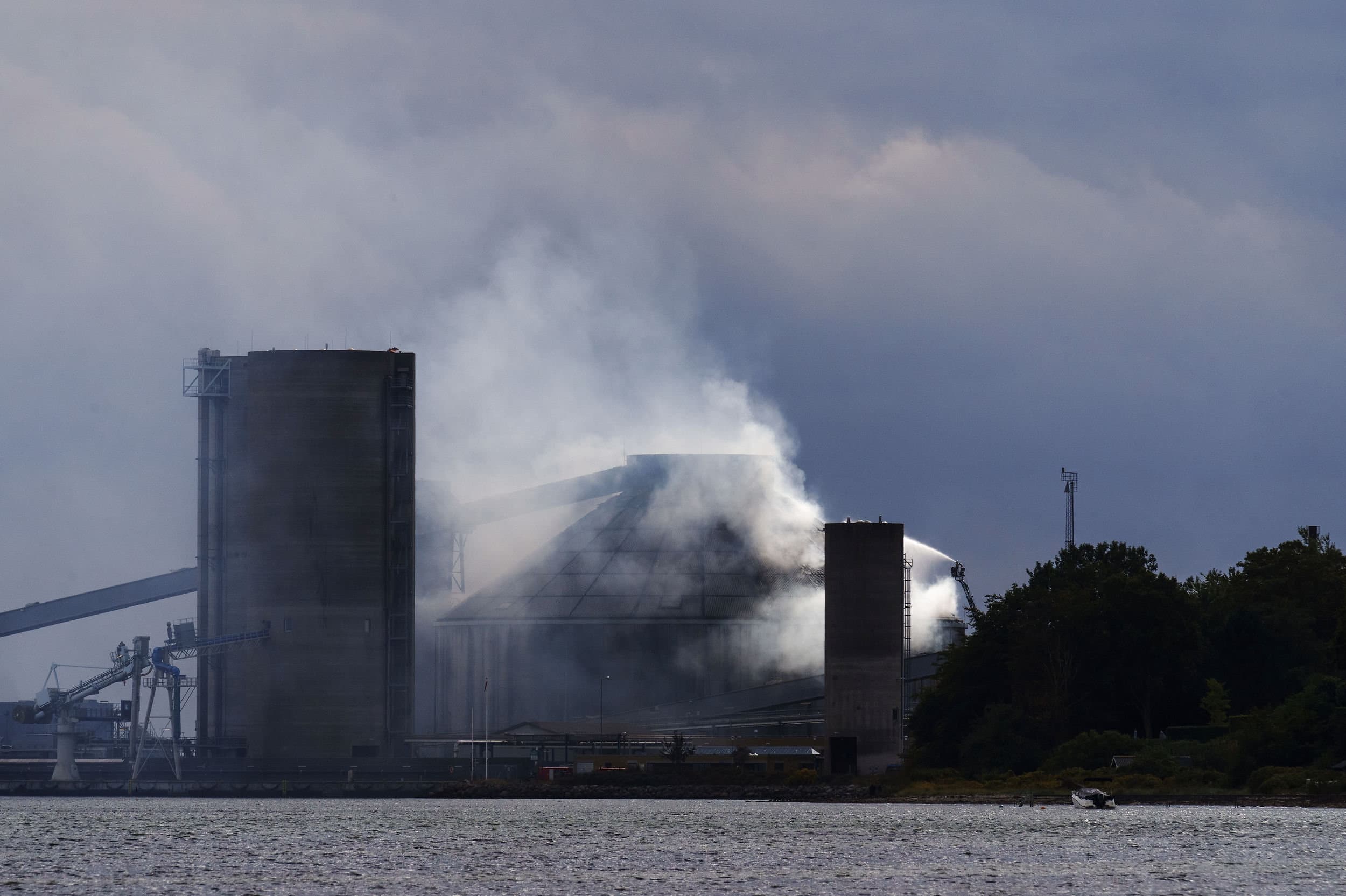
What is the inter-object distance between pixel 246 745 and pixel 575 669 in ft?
97.1

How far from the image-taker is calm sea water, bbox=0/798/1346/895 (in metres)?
66.2

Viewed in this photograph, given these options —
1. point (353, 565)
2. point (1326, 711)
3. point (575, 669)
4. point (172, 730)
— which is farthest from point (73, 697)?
point (1326, 711)

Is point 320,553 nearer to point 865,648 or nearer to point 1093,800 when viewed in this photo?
point 865,648

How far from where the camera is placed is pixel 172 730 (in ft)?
560

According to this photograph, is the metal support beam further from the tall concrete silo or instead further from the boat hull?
the boat hull

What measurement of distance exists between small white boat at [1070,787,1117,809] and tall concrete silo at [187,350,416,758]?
6919 centimetres

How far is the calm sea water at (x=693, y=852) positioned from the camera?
6625 centimetres

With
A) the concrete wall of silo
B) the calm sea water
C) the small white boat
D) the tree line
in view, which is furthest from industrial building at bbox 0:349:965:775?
the small white boat

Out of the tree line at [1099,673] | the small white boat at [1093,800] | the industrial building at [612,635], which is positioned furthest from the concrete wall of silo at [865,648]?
the small white boat at [1093,800]

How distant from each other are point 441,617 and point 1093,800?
85.7 meters

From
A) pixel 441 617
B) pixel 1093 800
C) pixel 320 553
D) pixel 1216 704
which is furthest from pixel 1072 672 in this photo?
pixel 441 617

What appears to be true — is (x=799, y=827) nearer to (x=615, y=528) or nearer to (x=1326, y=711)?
(x=1326, y=711)

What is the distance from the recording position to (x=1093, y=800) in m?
114

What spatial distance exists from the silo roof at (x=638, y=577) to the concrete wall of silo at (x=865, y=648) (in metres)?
23.5
